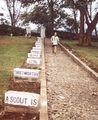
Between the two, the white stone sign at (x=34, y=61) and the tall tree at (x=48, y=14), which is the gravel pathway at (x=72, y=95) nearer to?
the white stone sign at (x=34, y=61)

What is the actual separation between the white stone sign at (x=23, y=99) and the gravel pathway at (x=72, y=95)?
68cm

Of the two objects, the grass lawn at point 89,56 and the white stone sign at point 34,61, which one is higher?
the white stone sign at point 34,61

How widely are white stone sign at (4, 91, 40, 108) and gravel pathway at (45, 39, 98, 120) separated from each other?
2.21 feet

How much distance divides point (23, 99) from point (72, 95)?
361cm

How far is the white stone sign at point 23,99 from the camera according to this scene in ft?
31.6

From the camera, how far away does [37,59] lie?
60.4 ft

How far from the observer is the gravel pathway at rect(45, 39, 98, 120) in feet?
34.8

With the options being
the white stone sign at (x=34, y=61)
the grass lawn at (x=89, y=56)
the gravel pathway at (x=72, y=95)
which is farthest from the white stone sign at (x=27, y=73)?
the grass lawn at (x=89, y=56)

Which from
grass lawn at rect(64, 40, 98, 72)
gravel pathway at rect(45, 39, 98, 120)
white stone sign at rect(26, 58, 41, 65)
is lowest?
grass lawn at rect(64, 40, 98, 72)

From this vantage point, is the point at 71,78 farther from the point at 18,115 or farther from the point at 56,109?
the point at 18,115

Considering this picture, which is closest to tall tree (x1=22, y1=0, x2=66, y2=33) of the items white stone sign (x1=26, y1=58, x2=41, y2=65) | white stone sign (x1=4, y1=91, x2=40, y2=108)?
white stone sign (x1=26, y1=58, x2=41, y2=65)

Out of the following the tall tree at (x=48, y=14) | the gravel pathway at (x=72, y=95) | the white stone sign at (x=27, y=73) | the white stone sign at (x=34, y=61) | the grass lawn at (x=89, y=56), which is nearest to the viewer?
the gravel pathway at (x=72, y=95)

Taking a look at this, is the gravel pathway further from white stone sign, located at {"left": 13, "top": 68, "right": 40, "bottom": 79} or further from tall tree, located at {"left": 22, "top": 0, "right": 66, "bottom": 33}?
tall tree, located at {"left": 22, "top": 0, "right": 66, "bottom": 33}

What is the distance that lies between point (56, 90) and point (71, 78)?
10.4 feet
